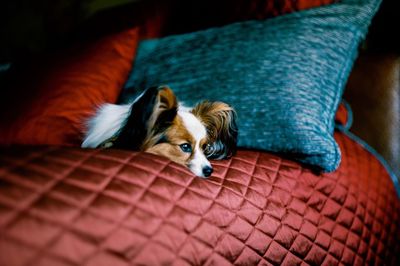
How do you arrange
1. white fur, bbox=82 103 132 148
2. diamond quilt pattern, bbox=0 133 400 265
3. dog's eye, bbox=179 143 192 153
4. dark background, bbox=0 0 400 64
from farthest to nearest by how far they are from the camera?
dark background, bbox=0 0 400 64 → dog's eye, bbox=179 143 192 153 → white fur, bbox=82 103 132 148 → diamond quilt pattern, bbox=0 133 400 265

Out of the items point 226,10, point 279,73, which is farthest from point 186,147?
point 226,10

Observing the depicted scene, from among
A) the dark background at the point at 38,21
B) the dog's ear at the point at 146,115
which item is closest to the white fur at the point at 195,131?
the dog's ear at the point at 146,115

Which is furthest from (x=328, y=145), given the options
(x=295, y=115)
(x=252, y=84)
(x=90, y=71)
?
(x=90, y=71)

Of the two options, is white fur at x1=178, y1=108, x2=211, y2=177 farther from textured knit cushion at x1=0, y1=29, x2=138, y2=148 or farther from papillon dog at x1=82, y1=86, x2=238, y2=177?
textured knit cushion at x1=0, y1=29, x2=138, y2=148

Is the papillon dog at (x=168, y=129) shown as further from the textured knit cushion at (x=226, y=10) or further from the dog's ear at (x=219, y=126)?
the textured knit cushion at (x=226, y=10)

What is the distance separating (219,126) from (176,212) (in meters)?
0.41

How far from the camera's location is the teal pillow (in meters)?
1.01

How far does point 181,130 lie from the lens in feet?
3.47

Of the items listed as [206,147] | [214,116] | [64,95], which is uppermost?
[64,95]

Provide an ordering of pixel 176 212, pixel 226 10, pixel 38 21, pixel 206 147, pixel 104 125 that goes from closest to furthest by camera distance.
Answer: pixel 176 212 < pixel 104 125 < pixel 206 147 < pixel 226 10 < pixel 38 21

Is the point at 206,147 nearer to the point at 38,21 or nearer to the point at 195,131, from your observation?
the point at 195,131

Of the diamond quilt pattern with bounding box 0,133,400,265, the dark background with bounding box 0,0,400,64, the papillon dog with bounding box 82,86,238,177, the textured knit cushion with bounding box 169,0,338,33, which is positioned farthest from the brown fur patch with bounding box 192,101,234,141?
the dark background with bounding box 0,0,400,64

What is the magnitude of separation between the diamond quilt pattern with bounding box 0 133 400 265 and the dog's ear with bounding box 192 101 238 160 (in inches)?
2.4

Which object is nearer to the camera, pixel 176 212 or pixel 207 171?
pixel 176 212
